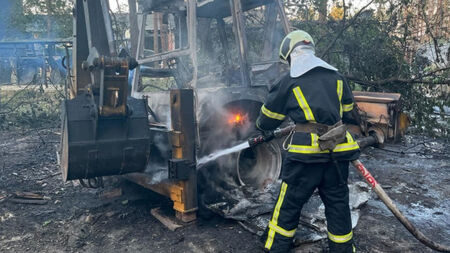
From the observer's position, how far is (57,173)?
17.4 ft

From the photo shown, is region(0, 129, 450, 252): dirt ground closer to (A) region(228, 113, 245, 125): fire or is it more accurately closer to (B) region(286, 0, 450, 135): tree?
(A) region(228, 113, 245, 125): fire

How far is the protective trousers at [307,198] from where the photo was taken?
8.84 feet

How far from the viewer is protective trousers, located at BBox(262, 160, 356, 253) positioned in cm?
269

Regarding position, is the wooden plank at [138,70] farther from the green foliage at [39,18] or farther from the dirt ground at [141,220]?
the green foliage at [39,18]

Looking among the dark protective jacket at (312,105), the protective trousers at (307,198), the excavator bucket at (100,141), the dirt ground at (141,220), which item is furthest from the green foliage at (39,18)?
the protective trousers at (307,198)

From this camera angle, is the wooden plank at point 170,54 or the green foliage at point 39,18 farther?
the green foliage at point 39,18

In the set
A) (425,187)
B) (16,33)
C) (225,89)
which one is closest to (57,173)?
(225,89)

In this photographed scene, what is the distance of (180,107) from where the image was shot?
3.30 meters

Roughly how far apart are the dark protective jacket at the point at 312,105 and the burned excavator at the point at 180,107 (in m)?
1.00

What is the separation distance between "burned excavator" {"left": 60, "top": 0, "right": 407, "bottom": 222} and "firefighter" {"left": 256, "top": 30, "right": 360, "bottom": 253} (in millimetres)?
1009

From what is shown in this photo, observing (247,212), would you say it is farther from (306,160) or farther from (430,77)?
(430,77)

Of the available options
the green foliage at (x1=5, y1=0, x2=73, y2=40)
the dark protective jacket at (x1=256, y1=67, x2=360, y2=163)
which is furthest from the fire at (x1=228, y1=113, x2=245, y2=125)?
the green foliage at (x1=5, y1=0, x2=73, y2=40)

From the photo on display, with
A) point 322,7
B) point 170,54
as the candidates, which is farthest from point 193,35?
point 322,7

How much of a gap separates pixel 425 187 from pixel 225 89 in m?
3.03
